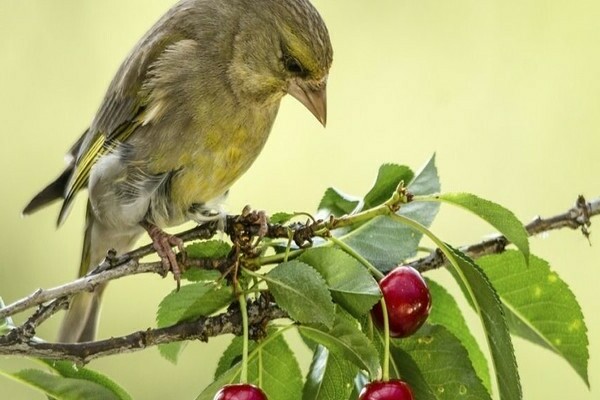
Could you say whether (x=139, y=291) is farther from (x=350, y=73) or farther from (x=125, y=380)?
(x=350, y=73)

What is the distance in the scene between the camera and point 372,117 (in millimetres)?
Answer: 5301

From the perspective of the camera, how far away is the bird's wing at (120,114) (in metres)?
2.95

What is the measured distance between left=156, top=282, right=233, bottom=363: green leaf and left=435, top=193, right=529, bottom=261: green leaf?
0.42 m

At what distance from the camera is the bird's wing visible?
295cm

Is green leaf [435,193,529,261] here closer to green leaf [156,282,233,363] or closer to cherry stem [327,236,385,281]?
cherry stem [327,236,385,281]

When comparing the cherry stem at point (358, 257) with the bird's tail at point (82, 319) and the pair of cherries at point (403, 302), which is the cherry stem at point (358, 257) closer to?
the pair of cherries at point (403, 302)

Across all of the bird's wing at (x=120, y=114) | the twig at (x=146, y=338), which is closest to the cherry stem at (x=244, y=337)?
the twig at (x=146, y=338)

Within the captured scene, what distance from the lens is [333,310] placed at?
1.65m

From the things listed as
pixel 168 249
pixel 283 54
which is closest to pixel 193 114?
pixel 283 54

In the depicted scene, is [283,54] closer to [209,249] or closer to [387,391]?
[209,249]

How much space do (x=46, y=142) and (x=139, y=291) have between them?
0.94m

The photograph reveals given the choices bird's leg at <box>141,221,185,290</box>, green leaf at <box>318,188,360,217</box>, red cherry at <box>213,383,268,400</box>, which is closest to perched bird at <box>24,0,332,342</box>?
bird's leg at <box>141,221,185,290</box>

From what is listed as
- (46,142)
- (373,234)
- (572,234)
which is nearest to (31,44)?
(46,142)

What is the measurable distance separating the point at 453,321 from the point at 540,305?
16 centimetres
